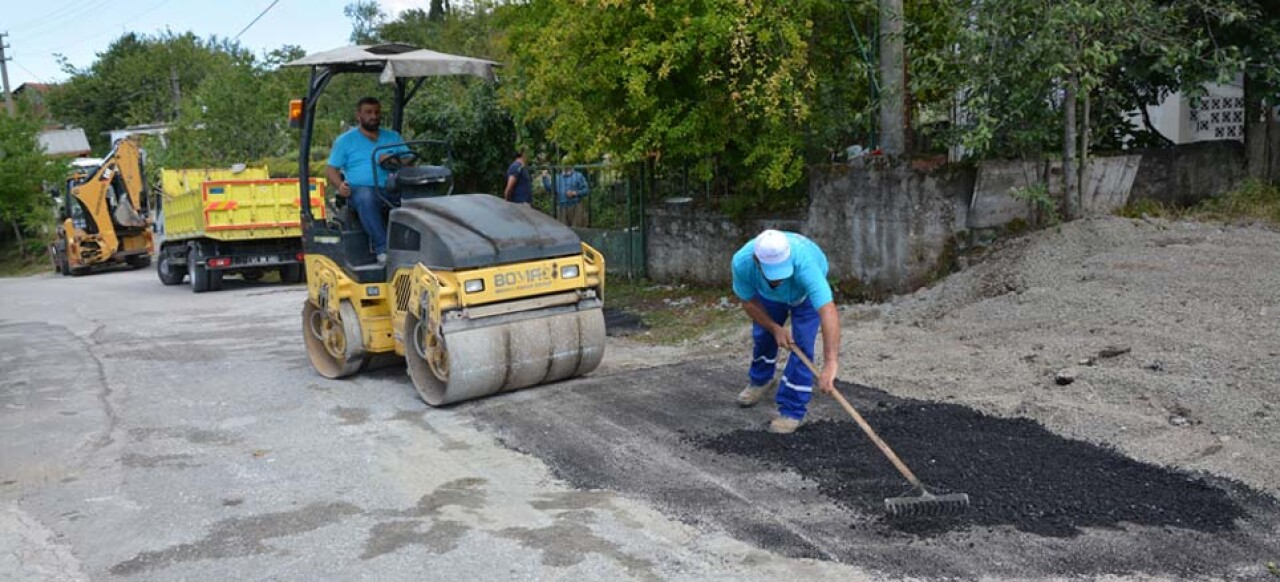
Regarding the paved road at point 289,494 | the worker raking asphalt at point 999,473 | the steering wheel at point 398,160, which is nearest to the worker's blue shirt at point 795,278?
the worker raking asphalt at point 999,473

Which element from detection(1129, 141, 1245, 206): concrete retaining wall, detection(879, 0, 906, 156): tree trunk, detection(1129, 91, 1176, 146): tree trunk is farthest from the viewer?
detection(1129, 91, 1176, 146): tree trunk

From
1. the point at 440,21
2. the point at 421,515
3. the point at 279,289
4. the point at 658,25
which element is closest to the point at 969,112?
the point at 658,25

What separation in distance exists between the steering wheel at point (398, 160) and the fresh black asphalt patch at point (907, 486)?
2.44 m

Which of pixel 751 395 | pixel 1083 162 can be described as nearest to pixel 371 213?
pixel 751 395

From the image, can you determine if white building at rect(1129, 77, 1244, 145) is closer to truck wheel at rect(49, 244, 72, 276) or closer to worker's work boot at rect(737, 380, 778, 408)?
worker's work boot at rect(737, 380, 778, 408)

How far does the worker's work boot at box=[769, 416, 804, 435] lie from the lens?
6270mm

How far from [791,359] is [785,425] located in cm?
39

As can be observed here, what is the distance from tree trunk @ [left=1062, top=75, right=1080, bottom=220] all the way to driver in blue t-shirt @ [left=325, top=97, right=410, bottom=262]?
574 cm

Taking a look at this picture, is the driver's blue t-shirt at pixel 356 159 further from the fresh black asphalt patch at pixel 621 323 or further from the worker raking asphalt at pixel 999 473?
the worker raking asphalt at pixel 999 473

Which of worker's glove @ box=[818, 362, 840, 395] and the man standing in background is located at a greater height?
the man standing in background

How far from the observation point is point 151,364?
403 inches

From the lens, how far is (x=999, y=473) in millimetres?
5320

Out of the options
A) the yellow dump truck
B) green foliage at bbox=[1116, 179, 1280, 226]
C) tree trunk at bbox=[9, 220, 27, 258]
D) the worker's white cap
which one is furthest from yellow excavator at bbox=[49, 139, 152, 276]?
the worker's white cap

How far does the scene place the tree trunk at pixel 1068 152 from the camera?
30.4 ft
